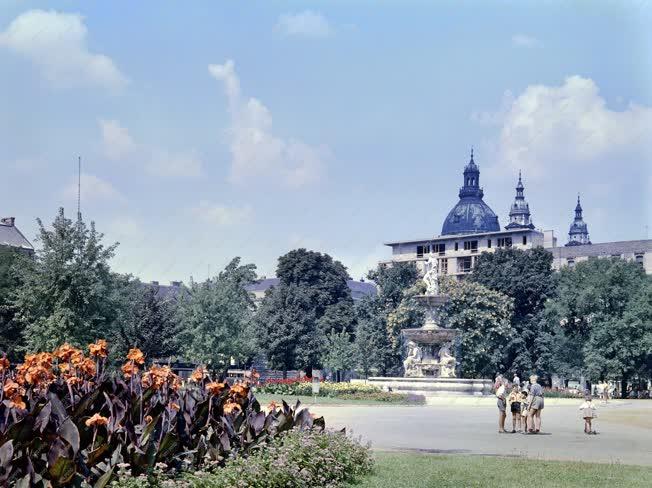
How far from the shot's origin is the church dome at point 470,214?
554 ft

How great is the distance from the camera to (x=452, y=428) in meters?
26.7

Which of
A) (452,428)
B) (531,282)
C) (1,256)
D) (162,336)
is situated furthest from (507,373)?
(452,428)

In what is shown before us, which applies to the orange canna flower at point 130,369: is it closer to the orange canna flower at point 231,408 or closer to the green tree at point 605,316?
the orange canna flower at point 231,408

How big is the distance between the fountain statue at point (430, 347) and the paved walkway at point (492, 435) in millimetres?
17299

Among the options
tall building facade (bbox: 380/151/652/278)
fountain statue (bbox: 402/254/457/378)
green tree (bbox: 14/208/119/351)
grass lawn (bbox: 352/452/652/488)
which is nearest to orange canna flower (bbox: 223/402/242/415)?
grass lawn (bbox: 352/452/652/488)

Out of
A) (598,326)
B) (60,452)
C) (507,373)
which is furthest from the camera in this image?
(507,373)

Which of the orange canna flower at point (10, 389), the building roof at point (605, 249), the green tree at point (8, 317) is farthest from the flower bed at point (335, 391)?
the building roof at point (605, 249)

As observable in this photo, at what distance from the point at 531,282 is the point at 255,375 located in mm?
74677

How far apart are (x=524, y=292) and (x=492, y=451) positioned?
6911cm

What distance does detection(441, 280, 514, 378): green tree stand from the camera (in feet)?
241

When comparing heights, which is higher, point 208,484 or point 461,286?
point 461,286

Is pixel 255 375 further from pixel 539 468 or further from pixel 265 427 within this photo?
pixel 539 468

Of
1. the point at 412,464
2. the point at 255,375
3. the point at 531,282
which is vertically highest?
the point at 531,282

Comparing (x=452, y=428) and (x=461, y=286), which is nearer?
(x=452, y=428)
